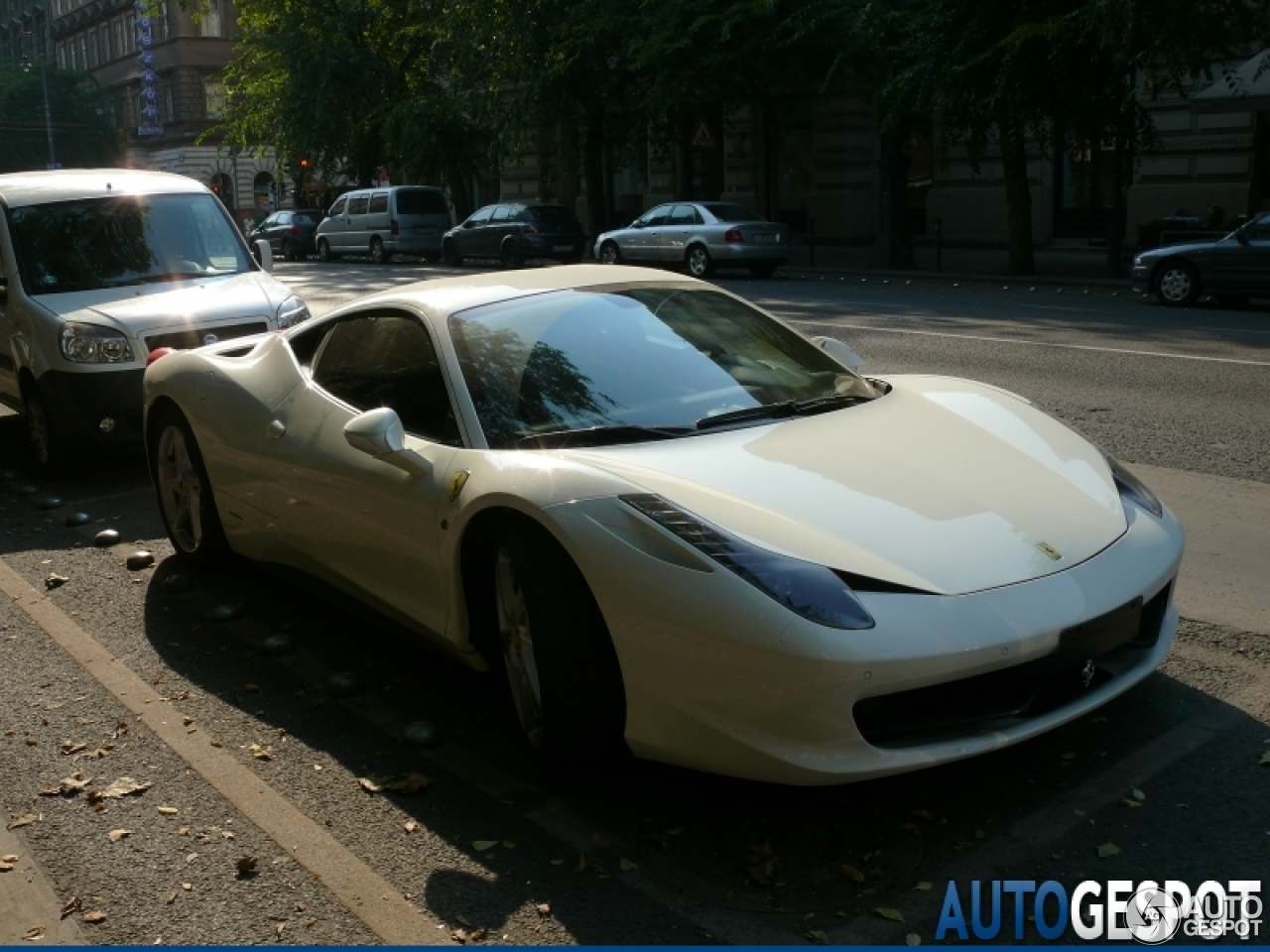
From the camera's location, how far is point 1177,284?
18.4 metres

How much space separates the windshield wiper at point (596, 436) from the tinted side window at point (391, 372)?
286mm

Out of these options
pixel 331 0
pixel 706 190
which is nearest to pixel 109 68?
pixel 331 0

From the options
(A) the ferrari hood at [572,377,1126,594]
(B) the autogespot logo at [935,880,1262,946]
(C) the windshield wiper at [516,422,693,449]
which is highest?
(C) the windshield wiper at [516,422,693,449]

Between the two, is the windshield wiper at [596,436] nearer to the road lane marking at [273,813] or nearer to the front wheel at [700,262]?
the road lane marking at [273,813]

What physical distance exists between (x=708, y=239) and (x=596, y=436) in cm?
2222

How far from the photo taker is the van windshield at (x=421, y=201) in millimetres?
36500

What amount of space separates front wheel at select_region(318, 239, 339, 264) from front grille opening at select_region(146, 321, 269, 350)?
31.4 m

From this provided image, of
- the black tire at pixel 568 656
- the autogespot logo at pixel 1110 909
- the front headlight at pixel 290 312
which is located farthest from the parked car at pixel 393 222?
the autogespot logo at pixel 1110 909

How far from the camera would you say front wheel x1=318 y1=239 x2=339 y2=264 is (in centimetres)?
3953

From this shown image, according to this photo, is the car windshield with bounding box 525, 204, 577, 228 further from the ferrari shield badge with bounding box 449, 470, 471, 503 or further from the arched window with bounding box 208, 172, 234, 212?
the arched window with bounding box 208, 172, 234, 212

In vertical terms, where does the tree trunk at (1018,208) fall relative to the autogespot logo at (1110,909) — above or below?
above

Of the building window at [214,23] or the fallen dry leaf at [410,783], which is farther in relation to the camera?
the building window at [214,23]

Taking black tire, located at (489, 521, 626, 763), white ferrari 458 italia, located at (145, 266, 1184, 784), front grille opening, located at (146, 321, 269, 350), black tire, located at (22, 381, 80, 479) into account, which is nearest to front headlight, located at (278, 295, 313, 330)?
front grille opening, located at (146, 321, 269, 350)

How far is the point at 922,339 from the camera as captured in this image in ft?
48.3
